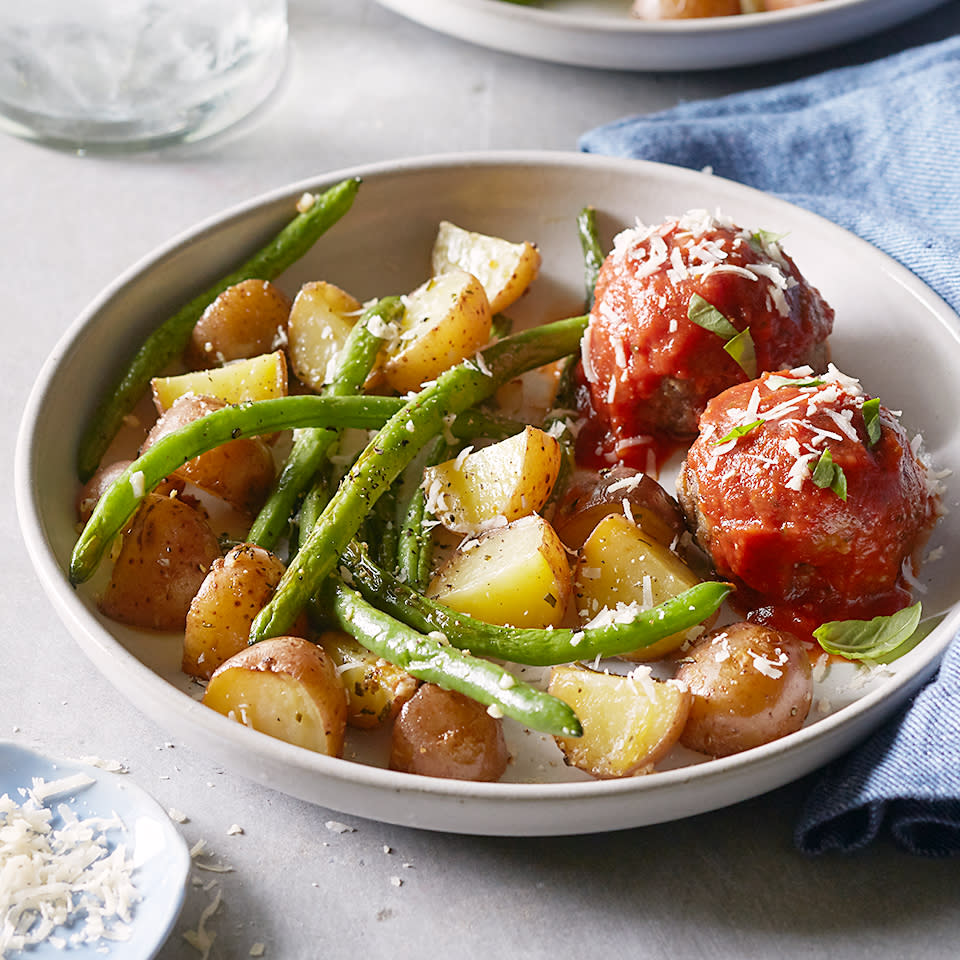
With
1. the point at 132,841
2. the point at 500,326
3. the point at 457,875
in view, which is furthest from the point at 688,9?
the point at 132,841

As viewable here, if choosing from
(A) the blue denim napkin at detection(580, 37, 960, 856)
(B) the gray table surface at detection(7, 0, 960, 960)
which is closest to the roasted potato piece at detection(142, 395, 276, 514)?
(B) the gray table surface at detection(7, 0, 960, 960)

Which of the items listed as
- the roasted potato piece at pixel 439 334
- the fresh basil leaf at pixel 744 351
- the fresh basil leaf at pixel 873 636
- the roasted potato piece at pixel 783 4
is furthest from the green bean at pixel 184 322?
the roasted potato piece at pixel 783 4

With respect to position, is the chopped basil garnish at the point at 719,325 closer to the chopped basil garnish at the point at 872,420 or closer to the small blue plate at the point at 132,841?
the chopped basil garnish at the point at 872,420

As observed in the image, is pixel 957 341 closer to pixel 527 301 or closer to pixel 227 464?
pixel 527 301

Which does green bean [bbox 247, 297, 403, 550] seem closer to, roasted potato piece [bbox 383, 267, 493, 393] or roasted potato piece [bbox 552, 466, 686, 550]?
roasted potato piece [bbox 383, 267, 493, 393]

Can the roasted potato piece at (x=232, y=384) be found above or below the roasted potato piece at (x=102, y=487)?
above

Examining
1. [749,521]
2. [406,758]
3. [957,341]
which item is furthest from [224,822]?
[957,341]

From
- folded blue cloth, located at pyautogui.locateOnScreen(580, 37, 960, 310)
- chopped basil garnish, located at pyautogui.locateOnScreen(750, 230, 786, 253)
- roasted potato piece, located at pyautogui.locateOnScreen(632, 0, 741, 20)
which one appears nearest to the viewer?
chopped basil garnish, located at pyautogui.locateOnScreen(750, 230, 786, 253)
